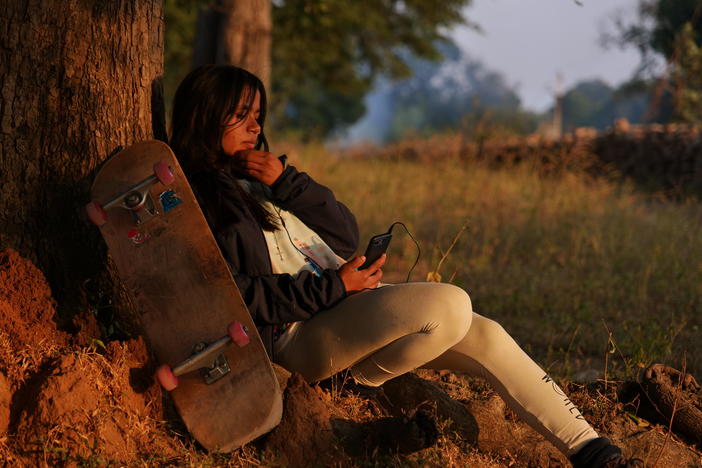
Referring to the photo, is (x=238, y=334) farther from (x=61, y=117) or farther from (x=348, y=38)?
(x=348, y=38)

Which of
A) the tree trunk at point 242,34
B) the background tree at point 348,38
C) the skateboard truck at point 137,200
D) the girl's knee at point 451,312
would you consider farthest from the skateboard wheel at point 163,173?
the background tree at point 348,38

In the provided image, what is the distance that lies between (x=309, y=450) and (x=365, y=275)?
0.68 meters

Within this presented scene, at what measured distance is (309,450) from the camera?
2727 millimetres

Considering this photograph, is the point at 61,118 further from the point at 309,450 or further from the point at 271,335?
the point at 309,450

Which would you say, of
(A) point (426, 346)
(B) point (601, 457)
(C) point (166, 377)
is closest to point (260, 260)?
(C) point (166, 377)

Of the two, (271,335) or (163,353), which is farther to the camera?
(271,335)

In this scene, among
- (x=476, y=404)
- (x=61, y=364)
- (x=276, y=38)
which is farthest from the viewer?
(x=276, y=38)

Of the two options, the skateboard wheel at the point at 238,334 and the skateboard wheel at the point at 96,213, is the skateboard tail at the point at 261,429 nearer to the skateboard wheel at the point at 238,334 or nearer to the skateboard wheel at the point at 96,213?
the skateboard wheel at the point at 238,334

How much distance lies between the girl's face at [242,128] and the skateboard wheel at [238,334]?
0.78m

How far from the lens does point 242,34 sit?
8391mm

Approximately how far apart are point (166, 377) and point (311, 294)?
609 mm

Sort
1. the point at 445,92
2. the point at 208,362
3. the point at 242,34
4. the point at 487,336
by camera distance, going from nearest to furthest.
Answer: the point at 208,362
the point at 487,336
the point at 242,34
the point at 445,92

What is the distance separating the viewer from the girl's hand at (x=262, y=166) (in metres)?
2.92

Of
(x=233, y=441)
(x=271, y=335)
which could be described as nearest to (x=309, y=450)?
(x=233, y=441)
